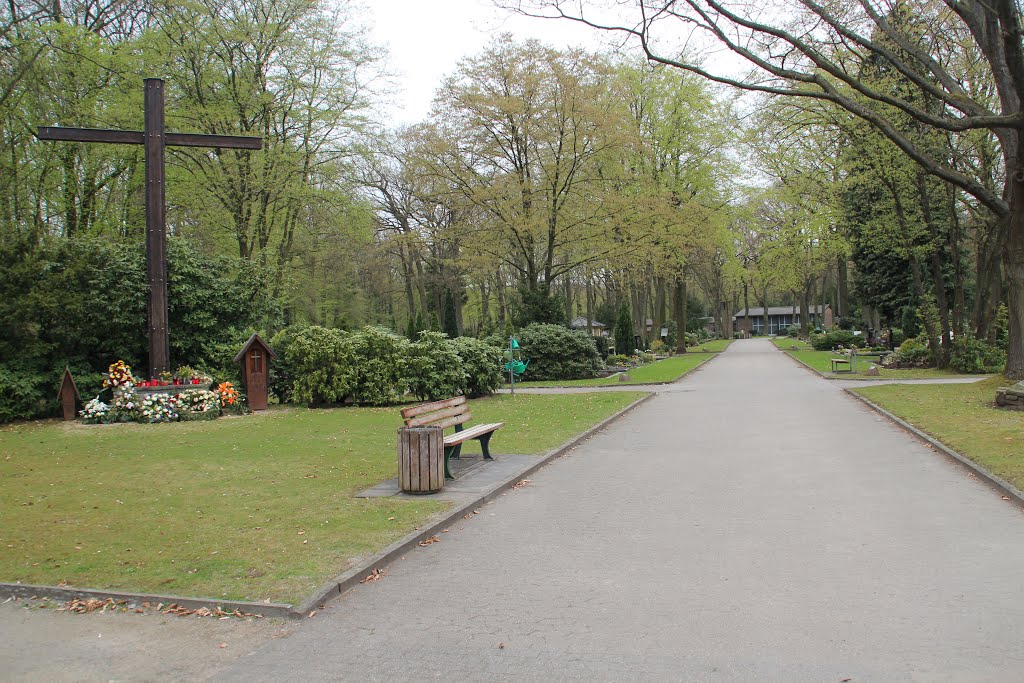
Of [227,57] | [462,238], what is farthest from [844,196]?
[227,57]

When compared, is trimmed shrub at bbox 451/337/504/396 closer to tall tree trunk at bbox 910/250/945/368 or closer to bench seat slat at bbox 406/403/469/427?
bench seat slat at bbox 406/403/469/427

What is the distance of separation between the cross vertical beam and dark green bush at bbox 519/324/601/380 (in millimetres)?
15197

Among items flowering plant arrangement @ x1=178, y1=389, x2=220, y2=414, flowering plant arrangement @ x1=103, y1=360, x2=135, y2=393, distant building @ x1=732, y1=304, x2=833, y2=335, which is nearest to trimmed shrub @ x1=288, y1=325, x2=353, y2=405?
flowering plant arrangement @ x1=178, y1=389, x2=220, y2=414

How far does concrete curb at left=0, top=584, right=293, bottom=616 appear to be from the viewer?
16.5ft

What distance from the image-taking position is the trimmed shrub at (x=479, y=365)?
69.4 feet

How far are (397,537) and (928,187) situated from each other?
25.3m

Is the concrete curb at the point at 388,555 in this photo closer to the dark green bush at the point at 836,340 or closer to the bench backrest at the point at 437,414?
the bench backrest at the point at 437,414

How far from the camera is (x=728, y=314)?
323 feet

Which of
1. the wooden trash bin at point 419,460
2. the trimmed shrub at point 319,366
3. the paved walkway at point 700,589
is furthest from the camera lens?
the trimmed shrub at point 319,366

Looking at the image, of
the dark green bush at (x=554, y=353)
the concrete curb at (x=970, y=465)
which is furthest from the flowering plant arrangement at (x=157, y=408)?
the dark green bush at (x=554, y=353)

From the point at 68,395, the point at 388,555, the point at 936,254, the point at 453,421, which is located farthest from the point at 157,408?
the point at 936,254

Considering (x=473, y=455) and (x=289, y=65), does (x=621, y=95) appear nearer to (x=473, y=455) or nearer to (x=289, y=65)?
(x=289, y=65)

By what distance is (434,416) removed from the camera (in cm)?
982

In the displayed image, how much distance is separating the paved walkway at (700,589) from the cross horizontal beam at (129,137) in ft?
38.3
